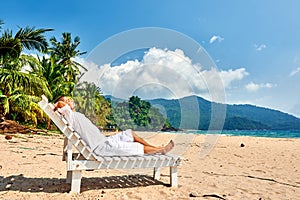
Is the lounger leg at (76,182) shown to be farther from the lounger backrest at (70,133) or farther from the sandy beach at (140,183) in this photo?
the lounger backrest at (70,133)

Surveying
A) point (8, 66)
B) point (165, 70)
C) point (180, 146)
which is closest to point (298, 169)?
point (180, 146)

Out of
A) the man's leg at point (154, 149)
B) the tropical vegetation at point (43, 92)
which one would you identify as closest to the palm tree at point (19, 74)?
the tropical vegetation at point (43, 92)

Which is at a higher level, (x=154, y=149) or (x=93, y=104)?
(x=93, y=104)

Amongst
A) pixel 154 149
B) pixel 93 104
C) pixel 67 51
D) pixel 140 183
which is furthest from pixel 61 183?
pixel 67 51

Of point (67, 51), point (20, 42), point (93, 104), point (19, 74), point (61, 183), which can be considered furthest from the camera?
point (67, 51)

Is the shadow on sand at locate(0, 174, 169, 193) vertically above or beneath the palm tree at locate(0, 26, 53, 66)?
beneath

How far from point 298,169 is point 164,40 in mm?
4005

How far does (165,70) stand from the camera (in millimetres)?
6020

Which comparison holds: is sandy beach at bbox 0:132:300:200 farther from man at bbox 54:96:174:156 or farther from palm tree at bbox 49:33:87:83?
palm tree at bbox 49:33:87:83

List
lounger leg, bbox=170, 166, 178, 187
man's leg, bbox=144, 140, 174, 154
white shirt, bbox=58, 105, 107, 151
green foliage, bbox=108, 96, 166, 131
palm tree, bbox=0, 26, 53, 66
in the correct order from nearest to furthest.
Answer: white shirt, bbox=58, 105, 107, 151, lounger leg, bbox=170, 166, 178, 187, man's leg, bbox=144, 140, 174, 154, green foliage, bbox=108, 96, 166, 131, palm tree, bbox=0, 26, 53, 66

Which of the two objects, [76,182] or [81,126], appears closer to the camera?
[76,182]

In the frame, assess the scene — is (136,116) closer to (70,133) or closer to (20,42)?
(70,133)

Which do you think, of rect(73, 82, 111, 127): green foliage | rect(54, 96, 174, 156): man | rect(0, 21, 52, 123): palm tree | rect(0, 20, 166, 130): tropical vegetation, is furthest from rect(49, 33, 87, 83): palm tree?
rect(54, 96, 174, 156): man

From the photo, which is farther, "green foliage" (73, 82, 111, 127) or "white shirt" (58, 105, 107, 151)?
"green foliage" (73, 82, 111, 127)
